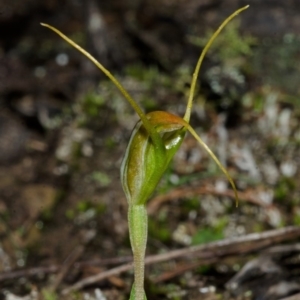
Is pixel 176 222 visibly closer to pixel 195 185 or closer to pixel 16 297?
pixel 195 185

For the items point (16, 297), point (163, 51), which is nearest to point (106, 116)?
point (163, 51)

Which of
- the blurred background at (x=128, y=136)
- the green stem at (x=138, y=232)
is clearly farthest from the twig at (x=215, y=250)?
the green stem at (x=138, y=232)

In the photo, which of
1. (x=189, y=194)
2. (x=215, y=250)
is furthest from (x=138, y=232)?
(x=189, y=194)

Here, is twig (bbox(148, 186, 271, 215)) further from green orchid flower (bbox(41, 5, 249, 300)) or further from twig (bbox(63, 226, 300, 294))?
green orchid flower (bbox(41, 5, 249, 300))

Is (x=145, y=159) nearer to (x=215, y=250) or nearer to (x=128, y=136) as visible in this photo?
(x=215, y=250)

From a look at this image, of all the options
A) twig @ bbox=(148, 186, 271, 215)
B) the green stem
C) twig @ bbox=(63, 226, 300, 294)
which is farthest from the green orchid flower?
twig @ bbox=(148, 186, 271, 215)

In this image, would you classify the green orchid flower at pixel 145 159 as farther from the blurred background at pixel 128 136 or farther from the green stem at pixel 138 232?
the blurred background at pixel 128 136
